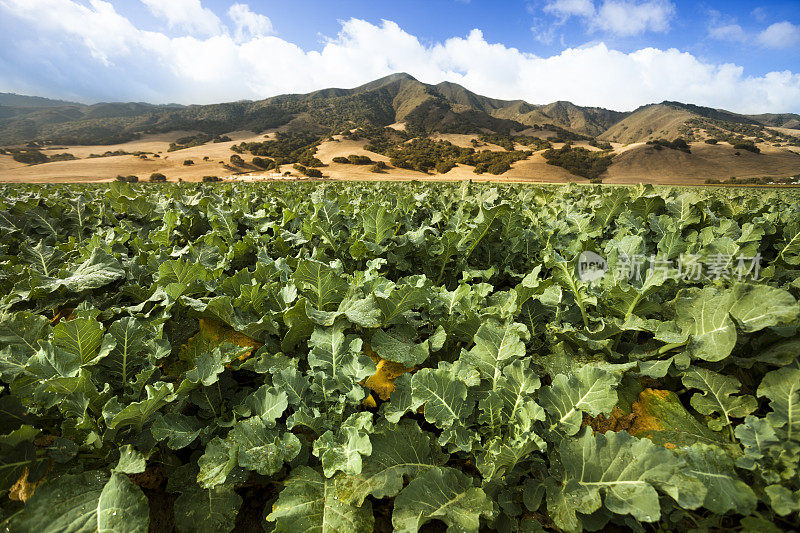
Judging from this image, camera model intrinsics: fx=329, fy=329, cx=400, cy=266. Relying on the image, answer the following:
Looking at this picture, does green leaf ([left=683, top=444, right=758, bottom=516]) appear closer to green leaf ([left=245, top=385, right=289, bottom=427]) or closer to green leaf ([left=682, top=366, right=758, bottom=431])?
green leaf ([left=682, top=366, right=758, bottom=431])

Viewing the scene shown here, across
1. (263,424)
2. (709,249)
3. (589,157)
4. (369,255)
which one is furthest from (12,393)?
(589,157)

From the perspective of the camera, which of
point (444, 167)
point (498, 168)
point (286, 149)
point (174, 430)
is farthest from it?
point (286, 149)

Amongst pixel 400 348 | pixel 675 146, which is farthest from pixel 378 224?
pixel 675 146

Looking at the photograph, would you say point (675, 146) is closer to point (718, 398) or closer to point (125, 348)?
point (718, 398)

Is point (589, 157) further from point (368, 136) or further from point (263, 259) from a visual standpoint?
point (263, 259)

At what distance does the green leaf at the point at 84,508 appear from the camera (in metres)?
1.19

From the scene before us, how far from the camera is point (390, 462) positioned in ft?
4.81

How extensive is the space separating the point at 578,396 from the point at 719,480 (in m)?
0.53

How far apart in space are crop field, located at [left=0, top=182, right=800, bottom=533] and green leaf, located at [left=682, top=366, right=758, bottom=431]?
0.01 m

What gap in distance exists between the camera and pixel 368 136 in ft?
253

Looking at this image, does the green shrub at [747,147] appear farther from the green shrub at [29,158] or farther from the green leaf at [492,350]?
the green shrub at [29,158]

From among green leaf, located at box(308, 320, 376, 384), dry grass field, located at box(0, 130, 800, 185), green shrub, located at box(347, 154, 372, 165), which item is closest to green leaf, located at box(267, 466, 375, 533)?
green leaf, located at box(308, 320, 376, 384)

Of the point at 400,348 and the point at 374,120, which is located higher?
the point at 374,120

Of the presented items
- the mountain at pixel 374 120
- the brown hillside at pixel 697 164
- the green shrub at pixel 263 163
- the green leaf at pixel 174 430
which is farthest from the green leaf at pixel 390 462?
the mountain at pixel 374 120
